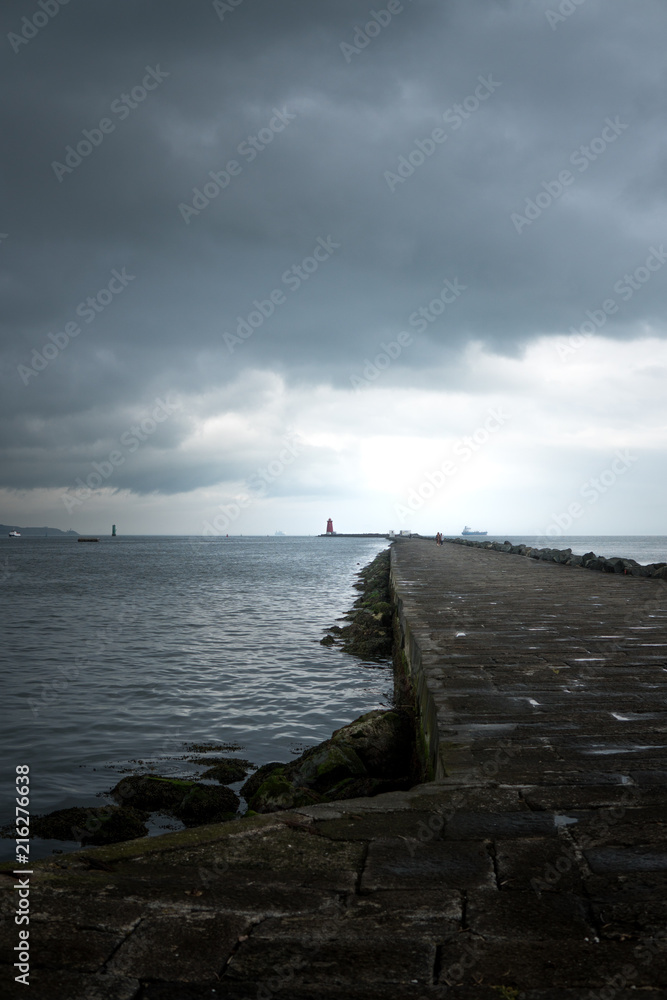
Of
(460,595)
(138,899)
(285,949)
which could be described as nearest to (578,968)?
(285,949)

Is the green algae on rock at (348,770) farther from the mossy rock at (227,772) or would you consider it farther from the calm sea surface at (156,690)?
the calm sea surface at (156,690)

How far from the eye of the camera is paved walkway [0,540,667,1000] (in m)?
1.71

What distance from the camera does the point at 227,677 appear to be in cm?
991

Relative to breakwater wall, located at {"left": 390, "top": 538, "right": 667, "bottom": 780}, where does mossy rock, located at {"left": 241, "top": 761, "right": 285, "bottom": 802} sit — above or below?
below

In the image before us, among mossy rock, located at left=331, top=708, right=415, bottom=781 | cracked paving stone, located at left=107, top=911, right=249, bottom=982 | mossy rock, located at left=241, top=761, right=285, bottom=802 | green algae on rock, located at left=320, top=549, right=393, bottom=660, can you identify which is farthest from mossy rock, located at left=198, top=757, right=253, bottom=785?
green algae on rock, located at left=320, top=549, right=393, bottom=660

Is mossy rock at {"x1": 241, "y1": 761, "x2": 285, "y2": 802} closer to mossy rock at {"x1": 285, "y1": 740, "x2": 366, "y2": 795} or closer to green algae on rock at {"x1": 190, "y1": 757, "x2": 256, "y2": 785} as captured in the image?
green algae on rock at {"x1": 190, "y1": 757, "x2": 256, "y2": 785}

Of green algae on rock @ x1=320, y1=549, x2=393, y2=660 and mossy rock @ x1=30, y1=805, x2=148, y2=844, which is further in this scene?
green algae on rock @ x1=320, y1=549, x2=393, y2=660

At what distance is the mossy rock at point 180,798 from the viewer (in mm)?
4969

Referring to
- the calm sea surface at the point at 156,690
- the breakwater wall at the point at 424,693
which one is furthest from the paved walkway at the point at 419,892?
the calm sea surface at the point at 156,690

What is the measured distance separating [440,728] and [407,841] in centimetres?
123

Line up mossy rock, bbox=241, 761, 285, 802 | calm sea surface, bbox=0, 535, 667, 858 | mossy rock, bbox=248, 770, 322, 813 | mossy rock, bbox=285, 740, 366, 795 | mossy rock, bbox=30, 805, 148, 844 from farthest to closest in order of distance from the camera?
calm sea surface, bbox=0, 535, 667, 858 < mossy rock, bbox=241, 761, 285, 802 < mossy rock, bbox=285, 740, 366, 795 < mossy rock, bbox=30, 805, 148, 844 < mossy rock, bbox=248, 770, 322, 813

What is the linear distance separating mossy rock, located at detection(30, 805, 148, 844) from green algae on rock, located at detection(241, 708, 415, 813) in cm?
82

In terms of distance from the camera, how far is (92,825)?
4621 mm

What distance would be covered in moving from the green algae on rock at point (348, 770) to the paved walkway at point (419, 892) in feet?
4.27
